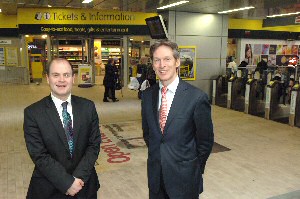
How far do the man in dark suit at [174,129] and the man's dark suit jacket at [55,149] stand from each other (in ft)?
1.46

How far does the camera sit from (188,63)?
9.02 meters

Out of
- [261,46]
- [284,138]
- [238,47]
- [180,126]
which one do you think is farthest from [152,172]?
[261,46]

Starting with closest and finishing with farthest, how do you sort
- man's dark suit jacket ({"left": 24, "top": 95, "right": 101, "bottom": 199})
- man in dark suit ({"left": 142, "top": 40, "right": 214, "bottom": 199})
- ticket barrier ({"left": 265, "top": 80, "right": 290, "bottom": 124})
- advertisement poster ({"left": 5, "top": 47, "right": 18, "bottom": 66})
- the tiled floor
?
1. man's dark suit jacket ({"left": 24, "top": 95, "right": 101, "bottom": 199})
2. man in dark suit ({"left": 142, "top": 40, "right": 214, "bottom": 199})
3. the tiled floor
4. ticket barrier ({"left": 265, "top": 80, "right": 290, "bottom": 124})
5. advertisement poster ({"left": 5, "top": 47, "right": 18, "bottom": 66})

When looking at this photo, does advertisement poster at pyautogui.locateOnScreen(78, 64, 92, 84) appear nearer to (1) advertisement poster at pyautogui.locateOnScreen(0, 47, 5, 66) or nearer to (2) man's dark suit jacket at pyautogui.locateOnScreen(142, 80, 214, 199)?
(1) advertisement poster at pyautogui.locateOnScreen(0, 47, 5, 66)

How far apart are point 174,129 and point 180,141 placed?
10 centimetres

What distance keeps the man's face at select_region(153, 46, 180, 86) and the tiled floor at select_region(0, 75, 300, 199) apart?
76.1 inches

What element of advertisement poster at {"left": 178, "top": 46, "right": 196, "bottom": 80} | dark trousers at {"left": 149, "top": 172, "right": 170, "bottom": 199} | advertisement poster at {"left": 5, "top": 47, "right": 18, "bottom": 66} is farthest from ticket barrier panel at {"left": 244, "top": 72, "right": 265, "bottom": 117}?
advertisement poster at {"left": 5, "top": 47, "right": 18, "bottom": 66}

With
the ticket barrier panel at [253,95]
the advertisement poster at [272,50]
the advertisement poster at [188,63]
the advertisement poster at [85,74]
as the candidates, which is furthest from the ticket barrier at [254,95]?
the advertisement poster at [272,50]

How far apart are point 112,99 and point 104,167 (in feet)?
18.1

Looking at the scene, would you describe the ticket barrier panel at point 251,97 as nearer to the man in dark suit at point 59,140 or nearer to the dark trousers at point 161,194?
the dark trousers at point 161,194

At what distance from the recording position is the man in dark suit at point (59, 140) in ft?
6.44

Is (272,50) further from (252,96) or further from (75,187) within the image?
(75,187)

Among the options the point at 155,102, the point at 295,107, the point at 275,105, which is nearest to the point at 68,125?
the point at 155,102

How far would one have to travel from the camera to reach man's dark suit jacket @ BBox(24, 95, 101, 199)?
77.1 inches
